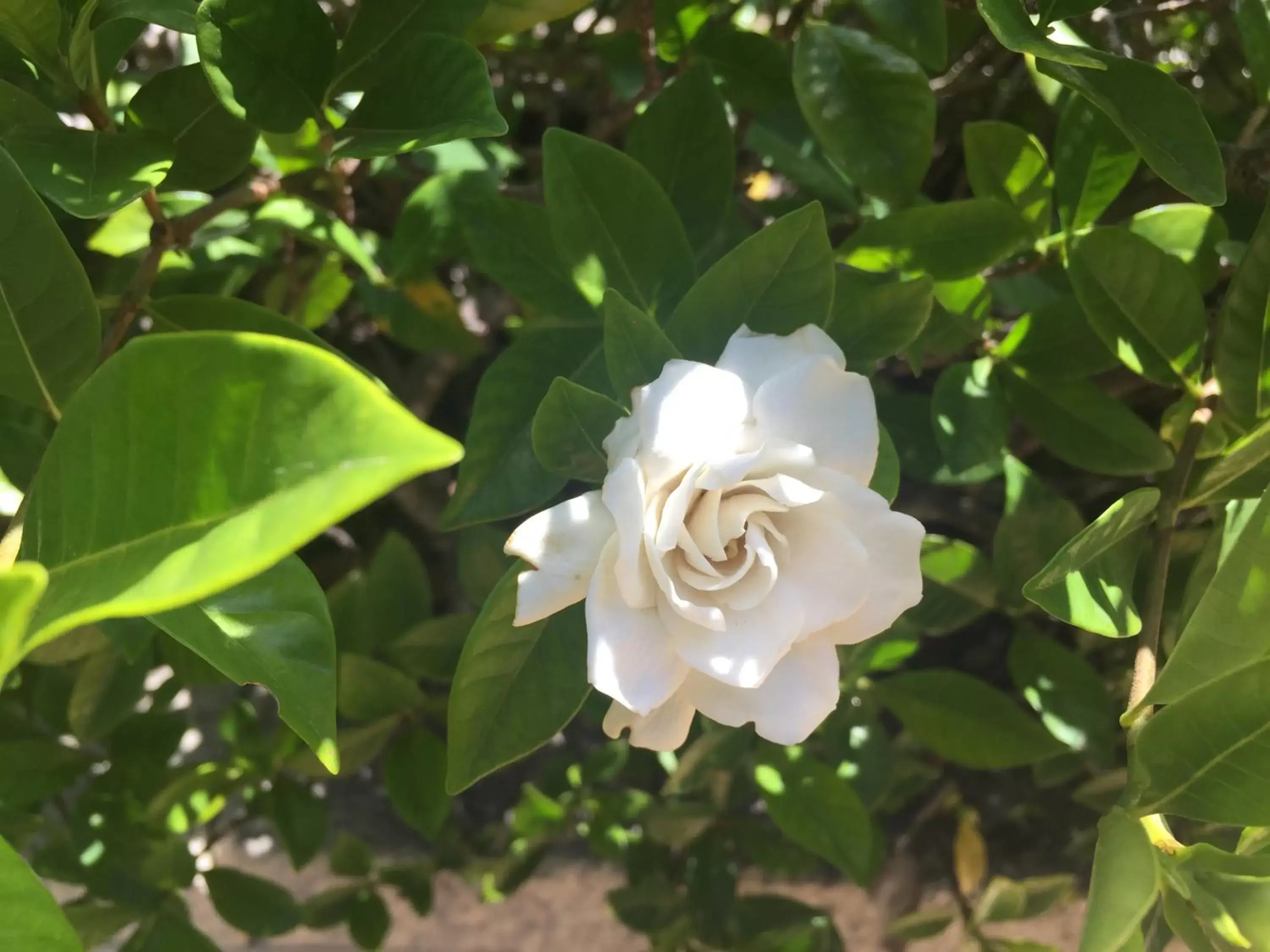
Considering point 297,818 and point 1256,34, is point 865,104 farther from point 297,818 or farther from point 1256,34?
point 297,818

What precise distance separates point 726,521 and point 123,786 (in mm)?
720

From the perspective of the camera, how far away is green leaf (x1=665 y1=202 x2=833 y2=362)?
1.29ft

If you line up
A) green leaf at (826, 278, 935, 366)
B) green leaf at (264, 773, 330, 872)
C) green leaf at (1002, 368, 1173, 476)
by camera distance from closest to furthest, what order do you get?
1. green leaf at (826, 278, 935, 366)
2. green leaf at (1002, 368, 1173, 476)
3. green leaf at (264, 773, 330, 872)

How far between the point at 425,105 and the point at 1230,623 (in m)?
0.40

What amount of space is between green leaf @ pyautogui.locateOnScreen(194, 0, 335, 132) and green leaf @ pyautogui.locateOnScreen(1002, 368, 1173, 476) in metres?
0.43

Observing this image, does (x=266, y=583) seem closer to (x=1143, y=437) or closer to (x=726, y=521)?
(x=726, y=521)

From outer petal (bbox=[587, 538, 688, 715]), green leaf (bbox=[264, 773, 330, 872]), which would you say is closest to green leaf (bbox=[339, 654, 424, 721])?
green leaf (bbox=[264, 773, 330, 872])

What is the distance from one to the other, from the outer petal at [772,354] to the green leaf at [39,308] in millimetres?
266

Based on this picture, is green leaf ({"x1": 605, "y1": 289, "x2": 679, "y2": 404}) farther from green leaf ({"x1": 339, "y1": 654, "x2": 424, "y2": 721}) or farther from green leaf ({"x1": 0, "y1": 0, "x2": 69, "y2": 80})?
green leaf ({"x1": 339, "y1": 654, "x2": 424, "y2": 721})

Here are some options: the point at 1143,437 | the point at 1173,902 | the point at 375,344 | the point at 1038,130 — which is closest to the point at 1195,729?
the point at 1173,902

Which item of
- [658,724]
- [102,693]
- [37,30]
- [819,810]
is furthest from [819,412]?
[102,693]

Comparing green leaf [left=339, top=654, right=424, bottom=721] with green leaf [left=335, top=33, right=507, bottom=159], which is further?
green leaf [left=339, top=654, right=424, bottom=721]

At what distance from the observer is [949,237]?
0.50m

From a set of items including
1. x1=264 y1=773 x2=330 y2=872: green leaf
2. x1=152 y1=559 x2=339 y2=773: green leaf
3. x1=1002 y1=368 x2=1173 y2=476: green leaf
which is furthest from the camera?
x1=264 y1=773 x2=330 y2=872: green leaf
